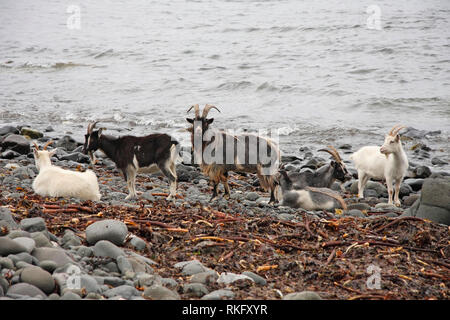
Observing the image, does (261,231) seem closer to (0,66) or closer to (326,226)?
(326,226)

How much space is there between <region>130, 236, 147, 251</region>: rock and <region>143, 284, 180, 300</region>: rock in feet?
3.97

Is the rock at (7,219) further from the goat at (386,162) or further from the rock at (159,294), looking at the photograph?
the goat at (386,162)

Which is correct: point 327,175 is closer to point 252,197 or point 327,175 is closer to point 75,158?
point 252,197

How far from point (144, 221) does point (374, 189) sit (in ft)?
23.4

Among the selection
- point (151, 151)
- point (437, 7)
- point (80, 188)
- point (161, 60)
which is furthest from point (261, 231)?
point (437, 7)

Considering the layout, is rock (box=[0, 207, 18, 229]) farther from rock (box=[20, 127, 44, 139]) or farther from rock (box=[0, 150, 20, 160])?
rock (box=[20, 127, 44, 139])

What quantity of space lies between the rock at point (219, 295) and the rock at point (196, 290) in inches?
2.6

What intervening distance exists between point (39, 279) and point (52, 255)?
19.1 inches

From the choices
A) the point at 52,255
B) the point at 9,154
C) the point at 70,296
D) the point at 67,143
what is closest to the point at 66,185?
the point at 52,255

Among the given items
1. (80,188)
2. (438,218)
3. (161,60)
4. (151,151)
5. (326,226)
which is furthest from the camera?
(161,60)

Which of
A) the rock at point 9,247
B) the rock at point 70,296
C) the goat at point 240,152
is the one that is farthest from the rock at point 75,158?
the rock at point 70,296

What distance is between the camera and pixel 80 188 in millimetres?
8070

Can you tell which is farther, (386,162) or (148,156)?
(386,162)

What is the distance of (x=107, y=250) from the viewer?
5055 millimetres
